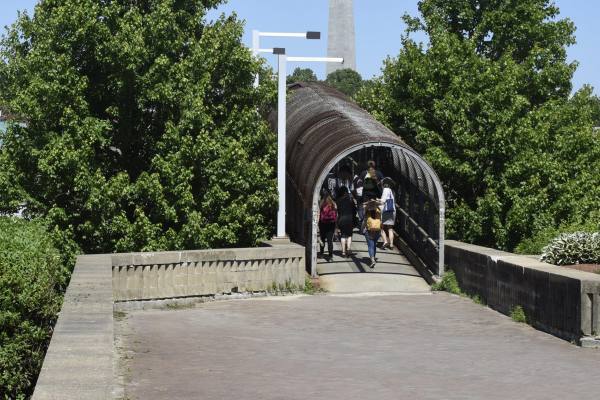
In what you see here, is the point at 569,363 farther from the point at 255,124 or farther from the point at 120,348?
the point at 255,124

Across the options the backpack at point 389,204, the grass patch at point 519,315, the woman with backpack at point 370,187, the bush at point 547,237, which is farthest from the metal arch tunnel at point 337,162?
the grass patch at point 519,315

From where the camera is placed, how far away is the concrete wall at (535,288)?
14766mm

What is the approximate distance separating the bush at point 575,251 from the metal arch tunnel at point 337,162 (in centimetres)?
428

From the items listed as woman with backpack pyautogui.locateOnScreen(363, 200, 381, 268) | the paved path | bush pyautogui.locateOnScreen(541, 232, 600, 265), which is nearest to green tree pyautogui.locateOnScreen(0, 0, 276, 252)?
woman with backpack pyautogui.locateOnScreen(363, 200, 381, 268)

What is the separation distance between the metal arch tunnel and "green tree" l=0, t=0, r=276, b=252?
1073 mm

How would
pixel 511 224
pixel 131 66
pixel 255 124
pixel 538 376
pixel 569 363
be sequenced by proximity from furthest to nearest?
pixel 511 224 → pixel 255 124 → pixel 131 66 → pixel 569 363 → pixel 538 376

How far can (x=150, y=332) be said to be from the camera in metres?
15.3

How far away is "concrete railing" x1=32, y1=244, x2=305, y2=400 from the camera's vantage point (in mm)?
11805

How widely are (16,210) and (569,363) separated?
580 inches

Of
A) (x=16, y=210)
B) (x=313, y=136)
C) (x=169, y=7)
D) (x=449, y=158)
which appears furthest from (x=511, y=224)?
(x=16, y=210)

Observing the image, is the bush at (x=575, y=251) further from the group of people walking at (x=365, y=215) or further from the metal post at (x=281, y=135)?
the metal post at (x=281, y=135)

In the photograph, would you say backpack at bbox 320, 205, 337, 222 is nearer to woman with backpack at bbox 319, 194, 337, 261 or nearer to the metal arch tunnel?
woman with backpack at bbox 319, 194, 337, 261

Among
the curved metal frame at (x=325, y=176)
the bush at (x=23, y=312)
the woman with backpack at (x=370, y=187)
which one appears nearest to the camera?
the bush at (x=23, y=312)

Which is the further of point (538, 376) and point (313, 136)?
point (313, 136)
